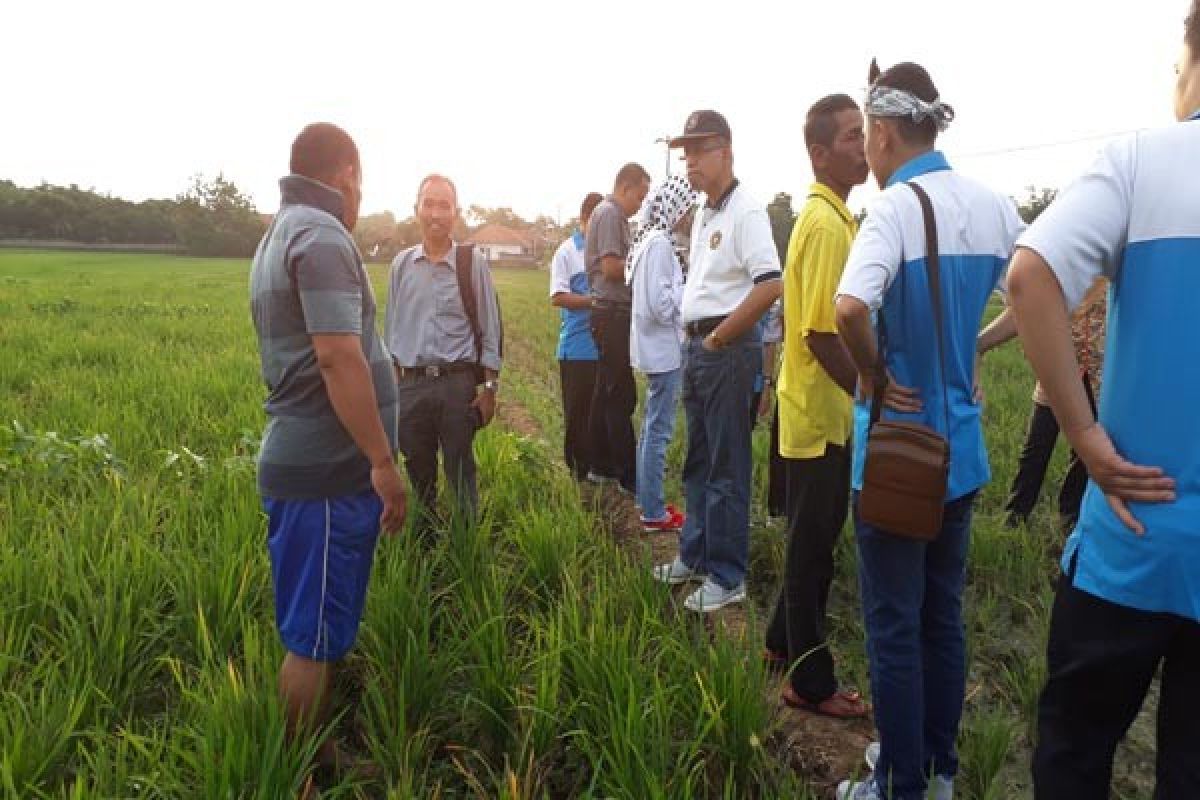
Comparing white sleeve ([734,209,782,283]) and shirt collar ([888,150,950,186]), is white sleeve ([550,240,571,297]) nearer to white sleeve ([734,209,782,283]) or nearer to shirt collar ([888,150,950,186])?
white sleeve ([734,209,782,283])

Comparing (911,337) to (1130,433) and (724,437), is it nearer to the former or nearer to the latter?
(1130,433)

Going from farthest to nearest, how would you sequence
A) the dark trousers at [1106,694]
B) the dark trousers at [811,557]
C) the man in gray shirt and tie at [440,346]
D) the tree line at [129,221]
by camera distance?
1. the tree line at [129,221]
2. the man in gray shirt and tie at [440,346]
3. the dark trousers at [811,557]
4. the dark trousers at [1106,694]

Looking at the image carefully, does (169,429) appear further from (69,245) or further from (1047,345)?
(69,245)

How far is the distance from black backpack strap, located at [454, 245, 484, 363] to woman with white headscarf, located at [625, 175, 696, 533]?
92 cm

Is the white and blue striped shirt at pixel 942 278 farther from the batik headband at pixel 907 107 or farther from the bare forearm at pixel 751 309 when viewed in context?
the bare forearm at pixel 751 309

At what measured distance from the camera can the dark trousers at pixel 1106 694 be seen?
126 centimetres

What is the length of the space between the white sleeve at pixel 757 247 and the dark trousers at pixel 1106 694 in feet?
5.19

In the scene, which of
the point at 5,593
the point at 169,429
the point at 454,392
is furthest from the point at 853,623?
the point at 169,429

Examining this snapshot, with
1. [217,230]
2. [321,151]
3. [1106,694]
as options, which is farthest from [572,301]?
[217,230]

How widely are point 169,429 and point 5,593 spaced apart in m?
2.77

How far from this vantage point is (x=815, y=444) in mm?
2322

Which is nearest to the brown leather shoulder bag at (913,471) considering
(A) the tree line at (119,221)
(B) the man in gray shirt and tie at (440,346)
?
(B) the man in gray shirt and tie at (440,346)

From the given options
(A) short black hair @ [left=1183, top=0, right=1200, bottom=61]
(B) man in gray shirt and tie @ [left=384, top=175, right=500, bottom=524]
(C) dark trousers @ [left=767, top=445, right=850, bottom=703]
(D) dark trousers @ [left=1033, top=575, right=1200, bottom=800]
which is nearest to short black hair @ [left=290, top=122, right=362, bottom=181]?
(B) man in gray shirt and tie @ [left=384, top=175, right=500, bottom=524]

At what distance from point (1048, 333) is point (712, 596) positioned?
1972 mm
